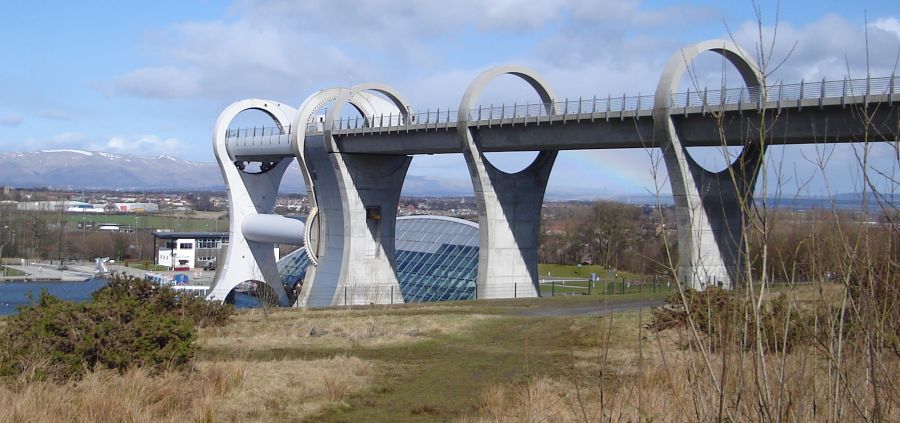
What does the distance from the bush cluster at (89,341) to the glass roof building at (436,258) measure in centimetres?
3272

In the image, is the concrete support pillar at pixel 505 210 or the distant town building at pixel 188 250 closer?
the concrete support pillar at pixel 505 210

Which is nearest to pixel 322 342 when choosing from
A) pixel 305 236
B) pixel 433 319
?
pixel 433 319

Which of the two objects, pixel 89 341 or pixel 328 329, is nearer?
pixel 89 341

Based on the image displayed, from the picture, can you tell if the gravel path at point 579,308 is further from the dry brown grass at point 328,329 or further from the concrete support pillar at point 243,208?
the concrete support pillar at point 243,208

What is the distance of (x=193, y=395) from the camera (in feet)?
38.5

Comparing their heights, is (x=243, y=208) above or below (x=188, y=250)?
above

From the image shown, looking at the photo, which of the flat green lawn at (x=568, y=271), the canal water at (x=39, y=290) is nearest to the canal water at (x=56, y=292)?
the canal water at (x=39, y=290)

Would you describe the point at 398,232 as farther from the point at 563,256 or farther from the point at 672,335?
the point at 672,335

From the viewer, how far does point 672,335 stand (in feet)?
57.1

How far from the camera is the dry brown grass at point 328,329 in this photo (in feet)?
60.4

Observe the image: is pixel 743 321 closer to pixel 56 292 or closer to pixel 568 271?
pixel 568 271

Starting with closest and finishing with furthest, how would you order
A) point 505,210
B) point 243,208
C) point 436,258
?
point 505,210 → point 436,258 → point 243,208

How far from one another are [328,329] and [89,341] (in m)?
8.30

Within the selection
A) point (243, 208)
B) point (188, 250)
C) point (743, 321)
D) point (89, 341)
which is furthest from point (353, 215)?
point (188, 250)
